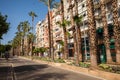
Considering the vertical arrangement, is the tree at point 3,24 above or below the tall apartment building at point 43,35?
below

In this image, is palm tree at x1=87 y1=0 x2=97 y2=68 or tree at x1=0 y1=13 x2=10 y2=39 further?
tree at x1=0 y1=13 x2=10 y2=39

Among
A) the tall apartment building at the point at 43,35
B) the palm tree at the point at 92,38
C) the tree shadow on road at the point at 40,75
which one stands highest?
the tall apartment building at the point at 43,35

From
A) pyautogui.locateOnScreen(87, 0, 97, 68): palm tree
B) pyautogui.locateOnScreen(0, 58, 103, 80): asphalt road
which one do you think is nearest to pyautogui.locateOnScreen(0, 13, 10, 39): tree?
pyautogui.locateOnScreen(0, 58, 103, 80): asphalt road

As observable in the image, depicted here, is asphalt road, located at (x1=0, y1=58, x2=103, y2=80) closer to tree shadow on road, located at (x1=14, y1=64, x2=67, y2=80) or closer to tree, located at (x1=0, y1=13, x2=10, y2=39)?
tree shadow on road, located at (x1=14, y1=64, x2=67, y2=80)

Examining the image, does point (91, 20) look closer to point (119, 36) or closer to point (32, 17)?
point (119, 36)

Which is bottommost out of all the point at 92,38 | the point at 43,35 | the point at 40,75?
the point at 40,75

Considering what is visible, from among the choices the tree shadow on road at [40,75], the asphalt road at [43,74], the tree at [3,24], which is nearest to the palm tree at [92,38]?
the asphalt road at [43,74]

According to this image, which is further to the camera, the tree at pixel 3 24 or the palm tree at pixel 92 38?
the tree at pixel 3 24

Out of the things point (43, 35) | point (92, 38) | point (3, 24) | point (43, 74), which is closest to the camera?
point (43, 74)

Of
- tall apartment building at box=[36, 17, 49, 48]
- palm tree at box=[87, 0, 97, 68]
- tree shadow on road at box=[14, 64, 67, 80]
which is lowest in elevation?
tree shadow on road at box=[14, 64, 67, 80]

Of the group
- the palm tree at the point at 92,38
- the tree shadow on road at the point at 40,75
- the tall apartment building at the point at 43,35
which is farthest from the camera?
the tall apartment building at the point at 43,35

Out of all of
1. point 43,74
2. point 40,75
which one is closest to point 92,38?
point 43,74

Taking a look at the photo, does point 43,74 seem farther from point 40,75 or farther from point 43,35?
point 43,35

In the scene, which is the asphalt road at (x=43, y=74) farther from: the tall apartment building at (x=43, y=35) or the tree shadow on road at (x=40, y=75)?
the tall apartment building at (x=43, y=35)
